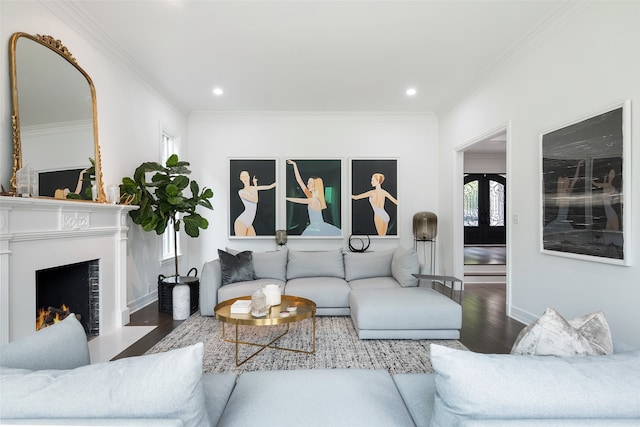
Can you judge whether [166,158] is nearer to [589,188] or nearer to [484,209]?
[589,188]

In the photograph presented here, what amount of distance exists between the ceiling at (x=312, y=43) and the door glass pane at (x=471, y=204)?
5.03 meters

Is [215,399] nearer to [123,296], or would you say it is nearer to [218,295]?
[218,295]

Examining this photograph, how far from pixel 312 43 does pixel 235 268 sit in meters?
2.78

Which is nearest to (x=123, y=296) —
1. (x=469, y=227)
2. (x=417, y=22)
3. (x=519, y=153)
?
(x=417, y=22)

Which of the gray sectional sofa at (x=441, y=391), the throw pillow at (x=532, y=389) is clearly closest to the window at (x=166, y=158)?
the gray sectional sofa at (x=441, y=391)

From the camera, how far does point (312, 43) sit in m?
3.57

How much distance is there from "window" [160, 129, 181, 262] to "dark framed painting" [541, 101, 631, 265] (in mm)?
4977

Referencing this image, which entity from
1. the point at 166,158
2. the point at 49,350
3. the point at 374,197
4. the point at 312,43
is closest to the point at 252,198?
the point at 166,158


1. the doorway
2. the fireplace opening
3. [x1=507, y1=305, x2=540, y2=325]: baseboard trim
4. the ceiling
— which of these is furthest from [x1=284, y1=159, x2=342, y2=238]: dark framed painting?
the doorway

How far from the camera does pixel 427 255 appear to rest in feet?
20.0

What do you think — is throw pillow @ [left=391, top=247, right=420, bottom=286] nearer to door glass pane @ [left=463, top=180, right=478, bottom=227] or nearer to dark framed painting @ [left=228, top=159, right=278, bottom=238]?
dark framed painting @ [left=228, top=159, right=278, bottom=238]

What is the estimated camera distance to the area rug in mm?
2672

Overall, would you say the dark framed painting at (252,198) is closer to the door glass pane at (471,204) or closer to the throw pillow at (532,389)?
the throw pillow at (532,389)

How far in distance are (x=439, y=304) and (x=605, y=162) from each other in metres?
1.81
